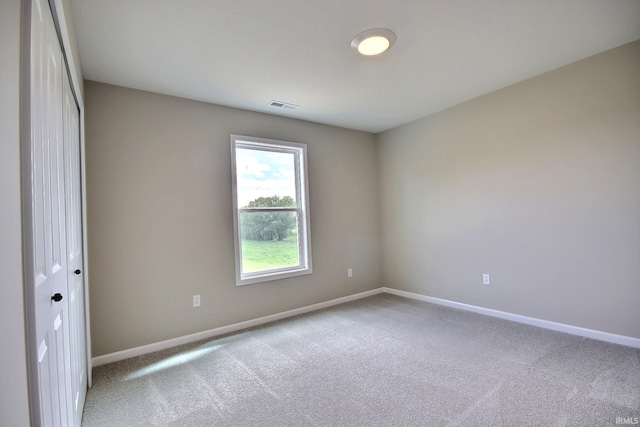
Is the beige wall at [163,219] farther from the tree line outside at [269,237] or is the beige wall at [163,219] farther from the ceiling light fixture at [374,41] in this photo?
the ceiling light fixture at [374,41]

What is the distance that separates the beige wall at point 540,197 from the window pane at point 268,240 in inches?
69.0

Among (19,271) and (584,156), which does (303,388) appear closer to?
(19,271)

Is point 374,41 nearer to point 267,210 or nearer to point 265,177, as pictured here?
point 265,177

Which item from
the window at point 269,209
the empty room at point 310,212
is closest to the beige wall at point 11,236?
the empty room at point 310,212

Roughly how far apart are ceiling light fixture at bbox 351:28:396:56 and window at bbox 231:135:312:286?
5.63 feet

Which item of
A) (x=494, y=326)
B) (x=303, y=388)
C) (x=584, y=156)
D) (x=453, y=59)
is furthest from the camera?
(x=494, y=326)

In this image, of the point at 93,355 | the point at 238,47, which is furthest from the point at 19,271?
the point at 93,355

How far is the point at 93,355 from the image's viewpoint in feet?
8.52

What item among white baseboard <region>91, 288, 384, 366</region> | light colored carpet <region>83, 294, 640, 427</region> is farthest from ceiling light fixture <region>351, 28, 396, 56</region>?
white baseboard <region>91, 288, 384, 366</region>

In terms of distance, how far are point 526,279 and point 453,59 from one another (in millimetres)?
2340

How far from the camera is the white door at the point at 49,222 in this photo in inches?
36.4

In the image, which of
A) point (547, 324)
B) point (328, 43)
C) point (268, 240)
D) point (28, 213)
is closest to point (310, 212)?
point (268, 240)

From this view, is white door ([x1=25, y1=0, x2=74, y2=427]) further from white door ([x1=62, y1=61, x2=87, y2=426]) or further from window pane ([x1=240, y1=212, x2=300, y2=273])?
window pane ([x1=240, y1=212, x2=300, y2=273])

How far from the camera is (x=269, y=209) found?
146 inches
